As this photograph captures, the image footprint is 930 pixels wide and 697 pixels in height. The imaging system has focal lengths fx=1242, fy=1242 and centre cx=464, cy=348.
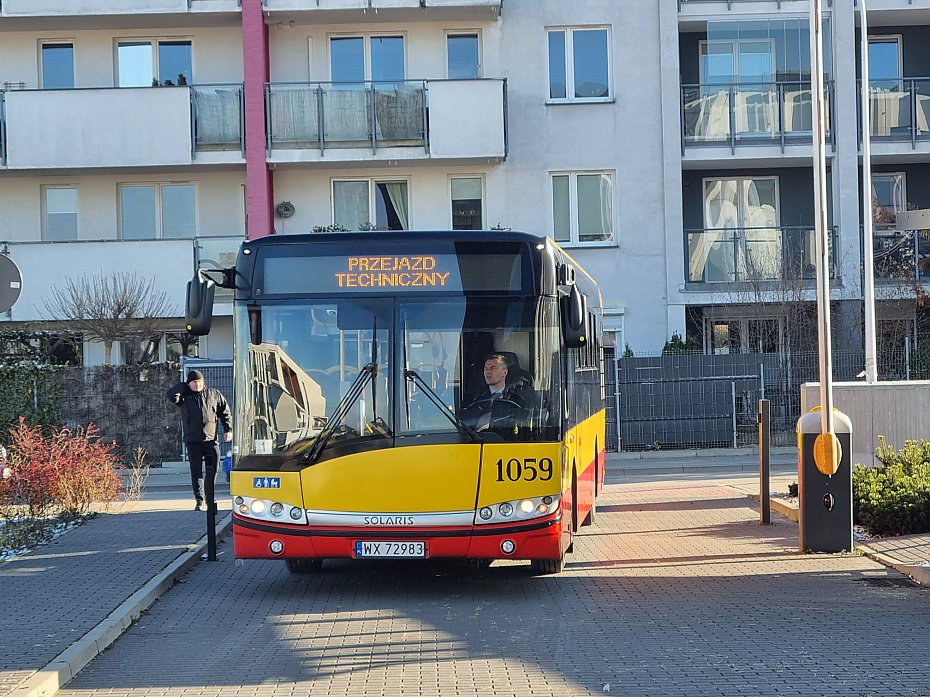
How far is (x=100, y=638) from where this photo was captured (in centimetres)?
811

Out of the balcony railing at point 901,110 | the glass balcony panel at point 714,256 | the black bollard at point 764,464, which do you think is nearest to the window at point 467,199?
the glass balcony panel at point 714,256

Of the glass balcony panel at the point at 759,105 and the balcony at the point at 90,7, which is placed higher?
the balcony at the point at 90,7

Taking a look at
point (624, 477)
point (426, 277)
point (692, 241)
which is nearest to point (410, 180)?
point (692, 241)

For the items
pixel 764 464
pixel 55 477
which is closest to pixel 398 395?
pixel 764 464

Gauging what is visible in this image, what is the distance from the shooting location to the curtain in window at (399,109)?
2695 centimetres

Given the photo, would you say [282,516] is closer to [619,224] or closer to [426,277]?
[426,277]

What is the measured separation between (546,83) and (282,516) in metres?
19.8

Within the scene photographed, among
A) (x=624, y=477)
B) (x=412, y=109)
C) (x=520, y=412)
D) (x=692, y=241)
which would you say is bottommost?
(x=624, y=477)

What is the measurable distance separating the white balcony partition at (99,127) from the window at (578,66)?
322 inches

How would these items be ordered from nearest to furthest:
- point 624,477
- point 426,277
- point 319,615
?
1. point 319,615
2. point 426,277
3. point 624,477

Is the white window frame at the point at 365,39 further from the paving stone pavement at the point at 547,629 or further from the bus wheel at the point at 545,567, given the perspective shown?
the bus wheel at the point at 545,567

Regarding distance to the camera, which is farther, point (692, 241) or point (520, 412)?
point (692, 241)

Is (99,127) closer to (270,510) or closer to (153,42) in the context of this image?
(153,42)

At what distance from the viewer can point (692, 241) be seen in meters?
28.1
